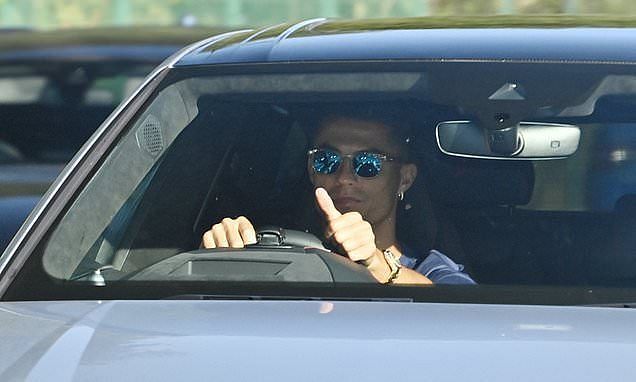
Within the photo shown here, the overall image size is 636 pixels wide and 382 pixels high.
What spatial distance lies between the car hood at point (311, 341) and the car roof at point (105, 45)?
16.4 feet

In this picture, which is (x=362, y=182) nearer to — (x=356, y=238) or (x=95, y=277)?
(x=356, y=238)

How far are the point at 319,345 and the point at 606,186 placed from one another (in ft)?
4.07

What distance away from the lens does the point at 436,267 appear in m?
3.46

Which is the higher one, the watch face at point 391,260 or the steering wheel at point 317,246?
the steering wheel at point 317,246

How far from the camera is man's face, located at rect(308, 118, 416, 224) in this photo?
361cm

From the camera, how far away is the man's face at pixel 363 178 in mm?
3613

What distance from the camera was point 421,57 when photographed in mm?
3586

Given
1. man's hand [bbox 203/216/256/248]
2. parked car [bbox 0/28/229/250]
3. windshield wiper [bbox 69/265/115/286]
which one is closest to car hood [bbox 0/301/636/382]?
windshield wiper [bbox 69/265/115/286]

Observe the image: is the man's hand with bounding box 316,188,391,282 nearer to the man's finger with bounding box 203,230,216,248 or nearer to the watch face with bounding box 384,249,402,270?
the watch face with bounding box 384,249,402,270

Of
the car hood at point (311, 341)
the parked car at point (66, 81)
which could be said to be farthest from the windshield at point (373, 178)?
the parked car at point (66, 81)

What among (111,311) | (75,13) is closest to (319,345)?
(111,311)

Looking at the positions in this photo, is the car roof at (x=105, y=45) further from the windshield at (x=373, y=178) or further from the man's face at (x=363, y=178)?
the man's face at (x=363, y=178)

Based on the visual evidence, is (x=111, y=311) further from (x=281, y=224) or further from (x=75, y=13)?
(x=75, y=13)

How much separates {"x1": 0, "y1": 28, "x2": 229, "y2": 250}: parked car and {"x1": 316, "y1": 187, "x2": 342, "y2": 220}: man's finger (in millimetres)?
3880
